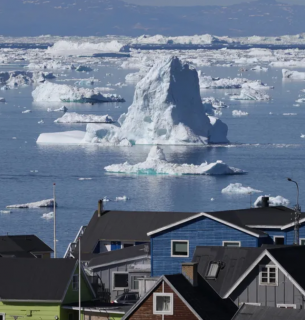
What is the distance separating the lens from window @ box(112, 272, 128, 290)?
14.2 meters

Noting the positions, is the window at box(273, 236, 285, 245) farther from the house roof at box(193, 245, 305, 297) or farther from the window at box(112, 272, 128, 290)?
the house roof at box(193, 245, 305, 297)

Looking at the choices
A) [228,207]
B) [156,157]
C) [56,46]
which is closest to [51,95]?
[156,157]

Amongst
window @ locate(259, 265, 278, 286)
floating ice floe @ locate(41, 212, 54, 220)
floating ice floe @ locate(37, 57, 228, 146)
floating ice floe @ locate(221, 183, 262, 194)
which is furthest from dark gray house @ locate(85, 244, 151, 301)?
floating ice floe @ locate(37, 57, 228, 146)

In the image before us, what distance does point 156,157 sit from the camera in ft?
145

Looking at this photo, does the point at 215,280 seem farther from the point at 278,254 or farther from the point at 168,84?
the point at 168,84

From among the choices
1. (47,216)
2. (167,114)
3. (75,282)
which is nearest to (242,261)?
(75,282)

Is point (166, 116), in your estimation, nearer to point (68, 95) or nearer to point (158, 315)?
point (68, 95)


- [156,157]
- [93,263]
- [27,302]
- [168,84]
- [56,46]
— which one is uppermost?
[56,46]

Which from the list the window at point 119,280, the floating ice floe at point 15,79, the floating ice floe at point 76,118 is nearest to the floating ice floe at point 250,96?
the floating ice floe at point 15,79

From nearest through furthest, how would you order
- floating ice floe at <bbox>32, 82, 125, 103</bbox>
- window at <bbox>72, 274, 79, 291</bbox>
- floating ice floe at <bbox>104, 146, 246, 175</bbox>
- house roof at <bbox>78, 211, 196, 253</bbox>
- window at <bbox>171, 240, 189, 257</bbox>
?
window at <bbox>72, 274, 79, 291</bbox>, window at <bbox>171, 240, 189, 257</bbox>, house roof at <bbox>78, 211, 196, 253</bbox>, floating ice floe at <bbox>104, 146, 246, 175</bbox>, floating ice floe at <bbox>32, 82, 125, 103</bbox>

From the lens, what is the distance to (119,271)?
14344mm

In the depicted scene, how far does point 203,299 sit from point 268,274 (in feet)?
3.31

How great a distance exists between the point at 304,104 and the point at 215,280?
239 ft

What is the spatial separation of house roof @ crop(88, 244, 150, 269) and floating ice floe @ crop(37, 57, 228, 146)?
115 ft
